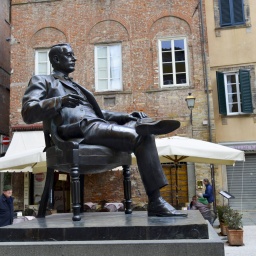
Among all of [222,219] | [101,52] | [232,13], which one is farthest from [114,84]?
[222,219]

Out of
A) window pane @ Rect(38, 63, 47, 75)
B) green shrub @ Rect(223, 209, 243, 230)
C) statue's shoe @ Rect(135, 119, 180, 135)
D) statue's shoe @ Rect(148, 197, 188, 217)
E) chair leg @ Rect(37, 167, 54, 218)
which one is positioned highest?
window pane @ Rect(38, 63, 47, 75)

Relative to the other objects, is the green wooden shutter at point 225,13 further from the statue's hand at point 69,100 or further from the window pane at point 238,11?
the statue's hand at point 69,100

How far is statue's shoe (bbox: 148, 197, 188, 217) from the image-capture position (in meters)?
3.56

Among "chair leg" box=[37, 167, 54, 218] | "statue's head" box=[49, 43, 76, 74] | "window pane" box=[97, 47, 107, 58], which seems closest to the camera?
"chair leg" box=[37, 167, 54, 218]

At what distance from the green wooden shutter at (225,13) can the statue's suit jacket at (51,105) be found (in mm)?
14006

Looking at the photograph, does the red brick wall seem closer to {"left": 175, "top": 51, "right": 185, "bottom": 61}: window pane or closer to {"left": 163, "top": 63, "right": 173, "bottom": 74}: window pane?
{"left": 163, "top": 63, "right": 173, "bottom": 74}: window pane

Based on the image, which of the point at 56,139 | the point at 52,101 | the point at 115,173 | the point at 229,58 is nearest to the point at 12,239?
the point at 56,139

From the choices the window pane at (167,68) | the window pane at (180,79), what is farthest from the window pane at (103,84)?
the window pane at (180,79)

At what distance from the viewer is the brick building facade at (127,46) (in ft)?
51.1

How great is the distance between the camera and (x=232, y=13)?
1686 centimetres

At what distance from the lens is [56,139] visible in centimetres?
377

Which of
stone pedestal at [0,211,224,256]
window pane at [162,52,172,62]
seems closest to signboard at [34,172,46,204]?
window pane at [162,52,172,62]

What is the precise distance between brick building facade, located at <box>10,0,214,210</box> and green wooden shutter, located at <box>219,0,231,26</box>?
1.55m

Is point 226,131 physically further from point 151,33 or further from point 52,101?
point 52,101
